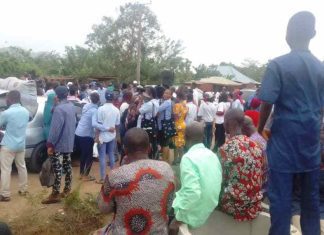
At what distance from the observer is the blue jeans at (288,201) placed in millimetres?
2961

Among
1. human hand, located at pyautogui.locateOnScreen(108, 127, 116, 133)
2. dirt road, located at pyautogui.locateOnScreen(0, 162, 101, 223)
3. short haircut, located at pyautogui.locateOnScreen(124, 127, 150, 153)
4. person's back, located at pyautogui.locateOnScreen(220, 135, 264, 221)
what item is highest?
short haircut, located at pyautogui.locateOnScreen(124, 127, 150, 153)

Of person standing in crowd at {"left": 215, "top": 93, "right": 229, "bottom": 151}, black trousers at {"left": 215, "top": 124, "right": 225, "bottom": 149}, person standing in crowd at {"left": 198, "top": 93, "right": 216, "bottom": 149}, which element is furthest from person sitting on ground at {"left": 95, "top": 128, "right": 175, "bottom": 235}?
black trousers at {"left": 215, "top": 124, "right": 225, "bottom": 149}

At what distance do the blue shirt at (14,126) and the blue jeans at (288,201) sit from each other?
442 cm

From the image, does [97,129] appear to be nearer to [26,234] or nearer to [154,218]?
[26,234]

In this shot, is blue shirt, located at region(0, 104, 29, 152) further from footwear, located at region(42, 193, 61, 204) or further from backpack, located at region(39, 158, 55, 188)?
footwear, located at region(42, 193, 61, 204)

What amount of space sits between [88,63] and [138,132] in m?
32.9

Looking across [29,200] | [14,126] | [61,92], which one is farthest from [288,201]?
[14,126]

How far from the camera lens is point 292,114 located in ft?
9.61

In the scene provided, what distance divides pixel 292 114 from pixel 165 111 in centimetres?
572

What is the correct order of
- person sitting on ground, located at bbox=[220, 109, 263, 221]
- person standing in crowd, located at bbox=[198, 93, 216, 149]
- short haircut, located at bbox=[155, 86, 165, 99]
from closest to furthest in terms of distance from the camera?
person sitting on ground, located at bbox=[220, 109, 263, 221], short haircut, located at bbox=[155, 86, 165, 99], person standing in crowd, located at bbox=[198, 93, 216, 149]

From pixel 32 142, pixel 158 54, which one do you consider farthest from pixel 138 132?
pixel 158 54

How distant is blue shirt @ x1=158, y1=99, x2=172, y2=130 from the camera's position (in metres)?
8.53

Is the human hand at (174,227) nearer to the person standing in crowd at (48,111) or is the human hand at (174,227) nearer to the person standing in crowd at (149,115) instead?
the person standing in crowd at (48,111)

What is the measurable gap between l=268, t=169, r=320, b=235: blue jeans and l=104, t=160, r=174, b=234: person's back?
0.75m
